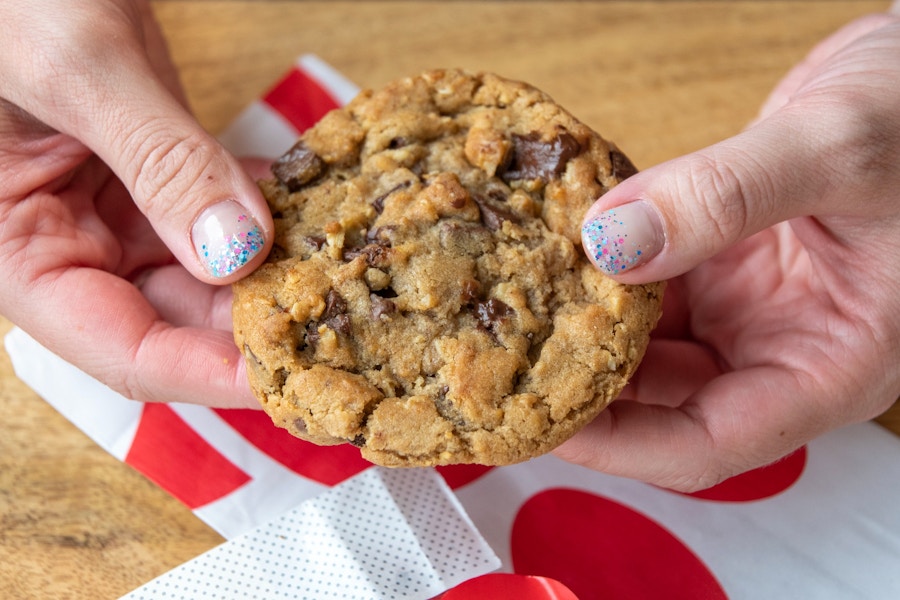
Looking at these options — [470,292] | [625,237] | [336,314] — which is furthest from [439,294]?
[625,237]

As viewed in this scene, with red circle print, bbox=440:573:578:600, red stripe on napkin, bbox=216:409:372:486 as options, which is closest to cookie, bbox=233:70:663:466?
red circle print, bbox=440:573:578:600

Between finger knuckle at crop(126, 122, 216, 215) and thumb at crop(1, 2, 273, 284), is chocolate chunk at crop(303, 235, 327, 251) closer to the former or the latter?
thumb at crop(1, 2, 273, 284)

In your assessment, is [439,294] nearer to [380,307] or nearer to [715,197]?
[380,307]

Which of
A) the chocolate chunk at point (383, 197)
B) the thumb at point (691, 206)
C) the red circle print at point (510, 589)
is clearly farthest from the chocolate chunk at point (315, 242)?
the red circle print at point (510, 589)

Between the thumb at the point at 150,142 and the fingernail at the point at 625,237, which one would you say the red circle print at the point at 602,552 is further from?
the thumb at the point at 150,142

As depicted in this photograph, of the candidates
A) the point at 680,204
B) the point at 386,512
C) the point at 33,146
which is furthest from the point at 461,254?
the point at 33,146
